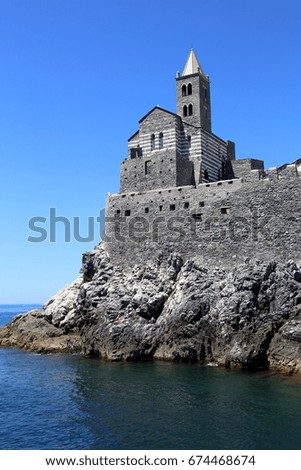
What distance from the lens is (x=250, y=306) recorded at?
39094 millimetres

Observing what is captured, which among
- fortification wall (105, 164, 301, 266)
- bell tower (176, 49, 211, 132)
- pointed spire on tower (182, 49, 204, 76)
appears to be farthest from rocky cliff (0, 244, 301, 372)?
pointed spire on tower (182, 49, 204, 76)

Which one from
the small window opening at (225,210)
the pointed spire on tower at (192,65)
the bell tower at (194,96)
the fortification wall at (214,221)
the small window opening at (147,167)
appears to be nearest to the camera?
the fortification wall at (214,221)

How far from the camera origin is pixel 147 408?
28031mm

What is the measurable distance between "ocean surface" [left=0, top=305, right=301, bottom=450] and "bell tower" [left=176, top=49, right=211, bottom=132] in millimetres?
30494

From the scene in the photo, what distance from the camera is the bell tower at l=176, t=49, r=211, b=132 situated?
2195 inches

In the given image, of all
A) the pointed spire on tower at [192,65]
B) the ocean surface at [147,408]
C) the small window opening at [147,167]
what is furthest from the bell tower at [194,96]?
the ocean surface at [147,408]

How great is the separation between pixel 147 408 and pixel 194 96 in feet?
131

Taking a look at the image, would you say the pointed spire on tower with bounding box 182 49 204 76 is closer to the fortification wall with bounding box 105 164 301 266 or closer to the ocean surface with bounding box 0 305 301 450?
the fortification wall with bounding box 105 164 301 266

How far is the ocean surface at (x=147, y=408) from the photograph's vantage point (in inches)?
901

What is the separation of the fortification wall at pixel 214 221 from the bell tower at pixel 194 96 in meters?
12.2

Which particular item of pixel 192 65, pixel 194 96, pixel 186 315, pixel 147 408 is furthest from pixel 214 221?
pixel 192 65

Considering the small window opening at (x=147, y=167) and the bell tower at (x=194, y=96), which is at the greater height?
the bell tower at (x=194, y=96)

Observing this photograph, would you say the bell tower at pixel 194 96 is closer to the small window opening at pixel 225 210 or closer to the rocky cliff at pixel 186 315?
the small window opening at pixel 225 210
